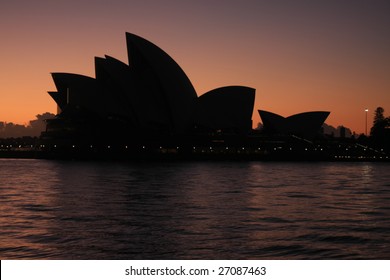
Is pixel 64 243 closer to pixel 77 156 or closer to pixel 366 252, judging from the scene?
pixel 366 252

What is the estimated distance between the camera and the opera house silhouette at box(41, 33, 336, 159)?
3425 inches

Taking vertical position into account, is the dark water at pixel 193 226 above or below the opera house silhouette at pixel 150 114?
below

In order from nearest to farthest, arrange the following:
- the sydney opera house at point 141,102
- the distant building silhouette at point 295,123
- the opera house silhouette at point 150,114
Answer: the sydney opera house at point 141,102 < the opera house silhouette at point 150,114 < the distant building silhouette at point 295,123

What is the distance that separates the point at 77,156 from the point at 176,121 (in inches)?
862

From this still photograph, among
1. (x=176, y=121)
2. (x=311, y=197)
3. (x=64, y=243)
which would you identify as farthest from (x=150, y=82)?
(x=64, y=243)

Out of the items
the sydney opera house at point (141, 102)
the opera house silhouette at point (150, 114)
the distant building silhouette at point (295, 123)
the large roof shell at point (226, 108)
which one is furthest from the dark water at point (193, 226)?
the distant building silhouette at point (295, 123)

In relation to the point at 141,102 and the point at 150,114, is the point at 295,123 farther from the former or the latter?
the point at 141,102

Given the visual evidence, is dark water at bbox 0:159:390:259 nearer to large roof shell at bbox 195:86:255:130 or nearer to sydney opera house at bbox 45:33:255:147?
sydney opera house at bbox 45:33:255:147

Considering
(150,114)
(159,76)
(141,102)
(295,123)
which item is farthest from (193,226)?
(295,123)

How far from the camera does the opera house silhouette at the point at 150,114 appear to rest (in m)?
87.0

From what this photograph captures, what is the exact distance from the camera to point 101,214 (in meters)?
23.2

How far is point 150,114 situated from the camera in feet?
315

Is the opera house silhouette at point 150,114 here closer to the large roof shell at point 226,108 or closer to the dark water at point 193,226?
the large roof shell at point 226,108

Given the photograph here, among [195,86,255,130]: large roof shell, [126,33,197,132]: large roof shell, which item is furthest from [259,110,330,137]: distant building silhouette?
[126,33,197,132]: large roof shell
